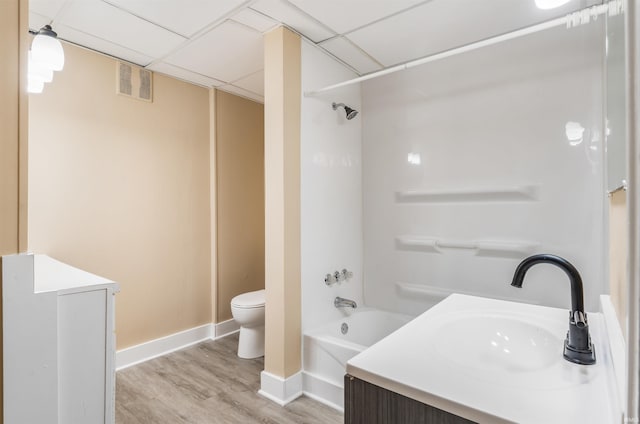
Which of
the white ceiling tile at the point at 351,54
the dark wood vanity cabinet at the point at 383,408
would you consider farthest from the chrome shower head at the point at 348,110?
the dark wood vanity cabinet at the point at 383,408

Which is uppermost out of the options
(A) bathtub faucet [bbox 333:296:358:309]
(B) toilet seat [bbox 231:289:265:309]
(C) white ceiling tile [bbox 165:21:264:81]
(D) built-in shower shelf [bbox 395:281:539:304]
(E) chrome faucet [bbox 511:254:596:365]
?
(C) white ceiling tile [bbox 165:21:264:81]

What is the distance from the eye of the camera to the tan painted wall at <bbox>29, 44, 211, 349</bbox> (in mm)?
2158

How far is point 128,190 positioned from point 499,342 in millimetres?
2606

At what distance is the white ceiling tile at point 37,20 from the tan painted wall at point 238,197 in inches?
51.6

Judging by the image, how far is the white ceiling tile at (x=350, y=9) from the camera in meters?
1.80

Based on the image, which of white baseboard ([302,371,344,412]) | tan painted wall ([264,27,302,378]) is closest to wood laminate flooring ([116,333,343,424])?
white baseboard ([302,371,344,412])

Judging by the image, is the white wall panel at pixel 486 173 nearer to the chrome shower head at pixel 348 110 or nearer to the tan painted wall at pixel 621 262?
the chrome shower head at pixel 348 110

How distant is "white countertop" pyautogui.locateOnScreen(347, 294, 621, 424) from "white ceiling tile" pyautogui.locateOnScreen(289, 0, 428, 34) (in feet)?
5.70

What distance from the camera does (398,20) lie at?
6.47 feet

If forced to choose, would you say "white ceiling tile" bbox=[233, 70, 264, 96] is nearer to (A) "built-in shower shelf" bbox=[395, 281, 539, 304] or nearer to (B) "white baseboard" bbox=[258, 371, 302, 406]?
(A) "built-in shower shelf" bbox=[395, 281, 539, 304]

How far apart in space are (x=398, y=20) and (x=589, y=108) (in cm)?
123

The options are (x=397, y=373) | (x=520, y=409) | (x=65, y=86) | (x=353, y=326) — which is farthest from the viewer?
(x=353, y=326)

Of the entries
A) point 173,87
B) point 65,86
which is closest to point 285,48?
point 173,87

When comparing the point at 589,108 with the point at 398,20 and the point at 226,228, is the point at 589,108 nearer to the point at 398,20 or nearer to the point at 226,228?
the point at 398,20
